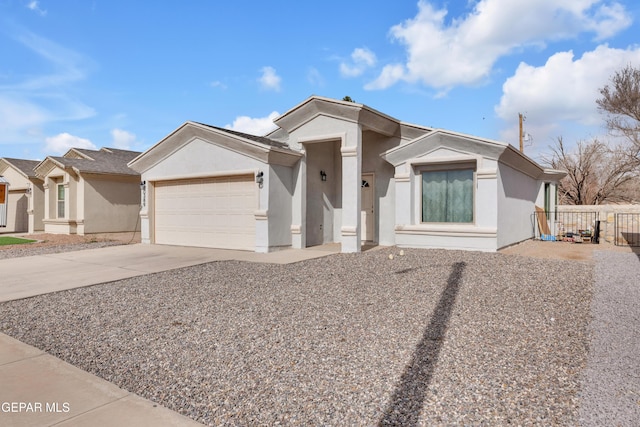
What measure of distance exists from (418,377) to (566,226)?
19.4 meters

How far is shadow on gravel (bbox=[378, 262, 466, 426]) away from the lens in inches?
119

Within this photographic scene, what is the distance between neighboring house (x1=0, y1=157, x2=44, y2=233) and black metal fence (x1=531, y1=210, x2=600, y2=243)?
2488cm

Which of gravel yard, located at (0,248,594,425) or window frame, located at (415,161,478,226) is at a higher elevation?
window frame, located at (415,161,478,226)

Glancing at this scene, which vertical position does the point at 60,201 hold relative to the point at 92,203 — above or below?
above

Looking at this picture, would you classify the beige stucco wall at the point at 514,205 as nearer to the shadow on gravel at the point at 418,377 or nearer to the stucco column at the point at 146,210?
the shadow on gravel at the point at 418,377

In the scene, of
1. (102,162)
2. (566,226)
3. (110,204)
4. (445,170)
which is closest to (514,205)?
(445,170)

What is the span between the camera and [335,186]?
48.8 ft

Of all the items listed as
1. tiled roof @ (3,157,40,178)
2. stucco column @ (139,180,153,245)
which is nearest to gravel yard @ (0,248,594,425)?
stucco column @ (139,180,153,245)

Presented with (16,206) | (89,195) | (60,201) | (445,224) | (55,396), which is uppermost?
(89,195)

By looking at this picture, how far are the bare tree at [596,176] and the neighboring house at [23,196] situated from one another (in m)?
33.9

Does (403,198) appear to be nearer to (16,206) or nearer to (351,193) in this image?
(351,193)

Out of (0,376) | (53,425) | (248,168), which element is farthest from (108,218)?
(53,425)

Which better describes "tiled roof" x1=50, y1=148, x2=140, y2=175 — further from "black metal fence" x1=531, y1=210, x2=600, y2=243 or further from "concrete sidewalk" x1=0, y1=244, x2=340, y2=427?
"black metal fence" x1=531, y1=210, x2=600, y2=243

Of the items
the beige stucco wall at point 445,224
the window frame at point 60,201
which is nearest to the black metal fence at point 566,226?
the beige stucco wall at point 445,224
